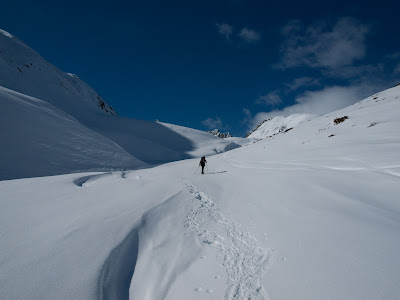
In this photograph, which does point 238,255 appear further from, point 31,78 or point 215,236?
point 31,78

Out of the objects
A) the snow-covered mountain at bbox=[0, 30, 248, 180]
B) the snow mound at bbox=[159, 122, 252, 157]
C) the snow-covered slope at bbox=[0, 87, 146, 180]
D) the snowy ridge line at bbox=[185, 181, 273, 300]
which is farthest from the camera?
the snow mound at bbox=[159, 122, 252, 157]

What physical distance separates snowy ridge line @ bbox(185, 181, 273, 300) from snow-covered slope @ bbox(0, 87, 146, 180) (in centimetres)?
1291

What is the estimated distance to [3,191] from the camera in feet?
20.9

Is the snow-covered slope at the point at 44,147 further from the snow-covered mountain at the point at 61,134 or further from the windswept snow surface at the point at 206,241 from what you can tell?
the windswept snow surface at the point at 206,241

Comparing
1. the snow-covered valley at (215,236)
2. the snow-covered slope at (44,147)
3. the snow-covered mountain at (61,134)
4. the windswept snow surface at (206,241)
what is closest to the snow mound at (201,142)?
the snow-covered mountain at (61,134)

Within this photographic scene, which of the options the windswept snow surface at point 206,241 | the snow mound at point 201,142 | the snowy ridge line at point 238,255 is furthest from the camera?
the snow mound at point 201,142

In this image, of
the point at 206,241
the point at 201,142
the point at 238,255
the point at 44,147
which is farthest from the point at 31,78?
the point at 238,255

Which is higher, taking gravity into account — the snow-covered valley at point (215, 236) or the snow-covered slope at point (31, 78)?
the snow-covered slope at point (31, 78)

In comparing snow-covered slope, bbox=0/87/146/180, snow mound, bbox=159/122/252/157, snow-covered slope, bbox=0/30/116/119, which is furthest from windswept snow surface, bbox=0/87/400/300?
snow-covered slope, bbox=0/30/116/119

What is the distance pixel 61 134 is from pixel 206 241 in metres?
18.4

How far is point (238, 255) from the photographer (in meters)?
3.83

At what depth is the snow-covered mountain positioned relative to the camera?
45.1 ft

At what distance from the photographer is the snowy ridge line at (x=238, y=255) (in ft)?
9.74

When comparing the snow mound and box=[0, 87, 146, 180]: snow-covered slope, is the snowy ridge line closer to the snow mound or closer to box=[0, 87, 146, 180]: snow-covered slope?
box=[0, 87, 146, 180]: snow-covered slope
